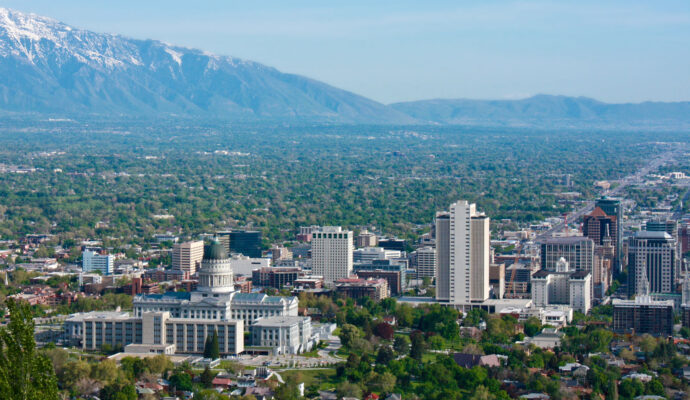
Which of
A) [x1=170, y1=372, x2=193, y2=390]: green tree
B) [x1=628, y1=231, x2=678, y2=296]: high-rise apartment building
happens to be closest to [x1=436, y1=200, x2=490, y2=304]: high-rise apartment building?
[x1=628, y1=231, x2=678, y2=296]: high-rise apartment building

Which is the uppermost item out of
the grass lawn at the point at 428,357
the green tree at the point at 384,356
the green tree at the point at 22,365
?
the green tree at the point at 22,365

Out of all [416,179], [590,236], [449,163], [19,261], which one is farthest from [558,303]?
[449,163]

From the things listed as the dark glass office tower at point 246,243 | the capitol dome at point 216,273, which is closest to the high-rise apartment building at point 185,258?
the dark glass office tower at point 246,243

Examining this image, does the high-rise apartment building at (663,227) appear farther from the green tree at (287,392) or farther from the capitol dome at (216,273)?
the green tree at (287,392)

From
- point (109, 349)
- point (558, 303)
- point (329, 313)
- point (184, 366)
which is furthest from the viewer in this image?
point (558, 303)

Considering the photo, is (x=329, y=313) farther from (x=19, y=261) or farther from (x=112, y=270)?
(x=19, y=261)

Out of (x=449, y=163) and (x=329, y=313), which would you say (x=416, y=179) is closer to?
(x=449, y=163)

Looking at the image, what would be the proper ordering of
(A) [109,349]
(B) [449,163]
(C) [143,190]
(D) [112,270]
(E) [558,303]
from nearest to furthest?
(A) [109,349] → (E) [558,303] → (D) [112,270] → (C) [143,190] → (B) [449,163]

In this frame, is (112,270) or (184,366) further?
(112,270)

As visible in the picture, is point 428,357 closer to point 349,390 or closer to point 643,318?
point 349,390
